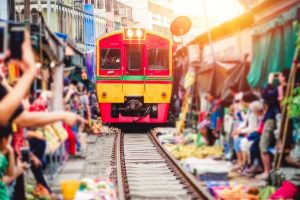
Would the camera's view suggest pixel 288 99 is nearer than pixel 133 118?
Yes

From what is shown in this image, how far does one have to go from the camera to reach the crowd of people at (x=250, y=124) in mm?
4566

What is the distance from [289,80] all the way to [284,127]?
383 mm

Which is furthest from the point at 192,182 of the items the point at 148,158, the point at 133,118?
the point at 148,158

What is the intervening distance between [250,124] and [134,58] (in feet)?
20.1

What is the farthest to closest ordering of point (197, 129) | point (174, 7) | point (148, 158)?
point (148, 158) < point (174, 7) < point (197, 129)

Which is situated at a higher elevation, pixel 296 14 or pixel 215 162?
pixel 296 14

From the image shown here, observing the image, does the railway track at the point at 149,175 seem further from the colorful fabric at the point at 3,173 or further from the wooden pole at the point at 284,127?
the colorful fabric at the point at 3,173

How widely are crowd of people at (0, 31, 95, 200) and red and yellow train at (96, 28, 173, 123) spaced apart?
3345 millimetres

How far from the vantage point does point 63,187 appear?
4.09 meters

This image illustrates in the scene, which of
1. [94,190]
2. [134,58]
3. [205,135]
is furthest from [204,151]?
[134,58]

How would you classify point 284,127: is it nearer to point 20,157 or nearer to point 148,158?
point 20,157

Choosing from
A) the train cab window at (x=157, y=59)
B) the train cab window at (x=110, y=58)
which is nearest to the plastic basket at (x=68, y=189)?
the train cab window at (x=110, y=58)

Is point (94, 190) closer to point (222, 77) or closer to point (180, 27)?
point (222, 77)

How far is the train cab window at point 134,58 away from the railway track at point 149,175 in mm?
1585
